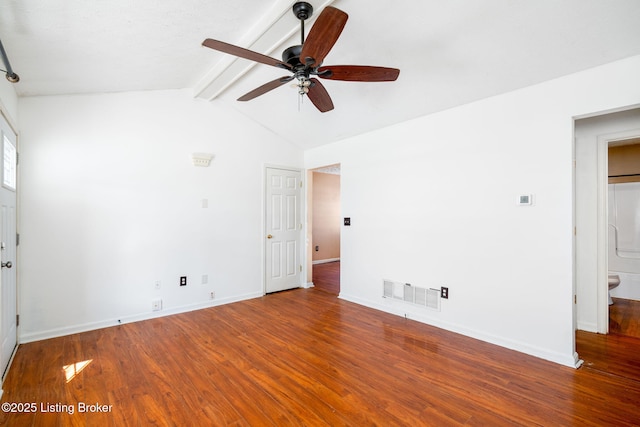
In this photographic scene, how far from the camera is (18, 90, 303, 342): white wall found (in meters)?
3.05

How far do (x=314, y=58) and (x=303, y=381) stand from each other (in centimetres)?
234

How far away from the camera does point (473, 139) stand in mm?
3074

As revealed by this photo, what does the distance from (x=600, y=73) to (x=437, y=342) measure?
273 cm

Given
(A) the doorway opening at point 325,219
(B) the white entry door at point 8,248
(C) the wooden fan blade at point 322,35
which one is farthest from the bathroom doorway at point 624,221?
(B) the white entry door at point 8,248

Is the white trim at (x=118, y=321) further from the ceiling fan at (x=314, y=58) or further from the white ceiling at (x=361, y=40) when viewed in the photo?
the ceiling fan at (x=314, y=58)

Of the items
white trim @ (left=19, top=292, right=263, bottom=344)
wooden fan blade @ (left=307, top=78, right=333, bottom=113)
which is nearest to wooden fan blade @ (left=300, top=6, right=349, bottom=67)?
wooden fan blade @ (left=307, top=78, right=333, bottom=113)

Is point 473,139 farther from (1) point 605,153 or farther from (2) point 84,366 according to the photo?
(2) point 84,366

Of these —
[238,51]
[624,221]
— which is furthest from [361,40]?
[624,221]

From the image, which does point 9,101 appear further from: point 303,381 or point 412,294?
point 412,294

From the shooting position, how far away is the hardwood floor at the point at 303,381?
1883 millimetres

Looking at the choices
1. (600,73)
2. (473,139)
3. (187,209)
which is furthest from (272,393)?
(600,73)

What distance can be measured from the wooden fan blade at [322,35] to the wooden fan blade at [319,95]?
255 mm

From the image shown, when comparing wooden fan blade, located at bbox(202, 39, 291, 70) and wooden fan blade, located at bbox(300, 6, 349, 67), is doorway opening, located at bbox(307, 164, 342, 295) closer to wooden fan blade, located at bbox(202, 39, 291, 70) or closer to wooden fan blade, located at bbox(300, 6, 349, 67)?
wooden fan blade, located at bbox(202, 39, 291, 70)

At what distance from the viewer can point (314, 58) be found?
188 cm
